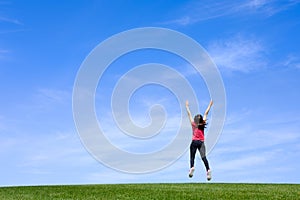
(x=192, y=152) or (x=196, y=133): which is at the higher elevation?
(x=196, y=133)

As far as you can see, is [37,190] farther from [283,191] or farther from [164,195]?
[283,191]

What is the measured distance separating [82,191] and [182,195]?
501 centimetres

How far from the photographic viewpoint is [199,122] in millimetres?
21219

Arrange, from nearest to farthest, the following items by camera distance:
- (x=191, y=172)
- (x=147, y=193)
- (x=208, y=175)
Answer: (x=147, y=193), (x=191, y=172), (x=208, y=175)

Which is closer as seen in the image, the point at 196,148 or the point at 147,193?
the point at 147,193

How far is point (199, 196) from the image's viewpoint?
18641 mm

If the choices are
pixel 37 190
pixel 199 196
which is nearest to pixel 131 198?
pixel 199 196

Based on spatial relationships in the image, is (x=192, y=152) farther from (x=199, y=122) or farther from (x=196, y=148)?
(x=199, y=122)

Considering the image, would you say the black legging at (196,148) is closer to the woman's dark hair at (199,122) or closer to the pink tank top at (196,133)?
the pink tank top at (196,133)

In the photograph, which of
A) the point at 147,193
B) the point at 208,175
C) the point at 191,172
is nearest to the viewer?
the point at 147,193

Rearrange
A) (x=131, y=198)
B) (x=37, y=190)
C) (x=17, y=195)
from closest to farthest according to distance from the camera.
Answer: (x=131, y=198), (x=17, y=195), (x=37, y=190)

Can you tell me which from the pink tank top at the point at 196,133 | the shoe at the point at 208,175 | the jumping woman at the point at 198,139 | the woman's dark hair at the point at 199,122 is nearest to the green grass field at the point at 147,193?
the shoe at the point at 208,175

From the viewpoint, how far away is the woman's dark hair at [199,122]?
21172 mm

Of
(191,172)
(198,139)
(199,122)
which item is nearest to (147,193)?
(191,172)
